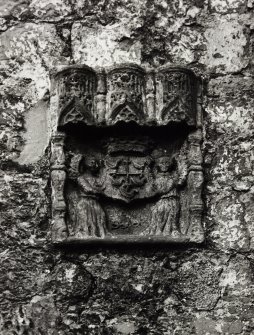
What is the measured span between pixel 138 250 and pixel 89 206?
0.85 feet

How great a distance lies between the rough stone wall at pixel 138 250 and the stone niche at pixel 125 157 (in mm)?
70

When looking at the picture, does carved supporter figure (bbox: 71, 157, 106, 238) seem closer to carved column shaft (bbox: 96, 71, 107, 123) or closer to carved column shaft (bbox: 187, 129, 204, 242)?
carved column shaft (bbox: 96, 71, 107, 123)

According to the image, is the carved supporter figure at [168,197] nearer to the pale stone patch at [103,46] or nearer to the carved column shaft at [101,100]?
the carved column shaft at [101,100]

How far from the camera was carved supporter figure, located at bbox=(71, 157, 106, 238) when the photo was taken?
11.7ft

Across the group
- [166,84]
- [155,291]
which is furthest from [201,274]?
[166,84]

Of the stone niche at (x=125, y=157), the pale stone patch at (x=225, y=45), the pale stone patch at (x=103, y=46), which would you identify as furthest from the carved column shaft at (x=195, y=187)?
the pale stone patch at (x=103, y=46)

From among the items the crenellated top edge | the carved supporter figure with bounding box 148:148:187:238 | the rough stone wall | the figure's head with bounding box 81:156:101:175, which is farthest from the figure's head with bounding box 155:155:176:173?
the crenellated top edge

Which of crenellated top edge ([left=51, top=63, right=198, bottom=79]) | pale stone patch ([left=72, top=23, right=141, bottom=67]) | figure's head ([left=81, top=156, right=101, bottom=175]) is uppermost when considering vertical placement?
pale stone patch ([left=72, top=23, right=141, bottom=67])

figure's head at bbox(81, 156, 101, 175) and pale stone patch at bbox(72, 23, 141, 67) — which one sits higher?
pale stone patch at bbox(72, 23, 141, 67)

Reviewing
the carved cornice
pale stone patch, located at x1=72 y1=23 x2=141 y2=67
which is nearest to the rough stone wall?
pale stone patch, located at x1=72 y1=23 x2=141 y2=67

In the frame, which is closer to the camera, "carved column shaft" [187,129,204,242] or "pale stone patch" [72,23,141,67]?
"carved column shaft" [187,129,204,242]

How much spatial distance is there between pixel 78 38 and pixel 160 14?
0.35m

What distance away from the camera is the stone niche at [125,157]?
3.58 m

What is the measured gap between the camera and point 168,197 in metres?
3.64
